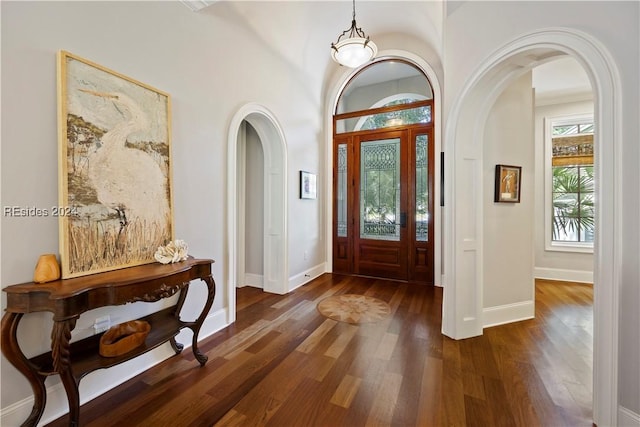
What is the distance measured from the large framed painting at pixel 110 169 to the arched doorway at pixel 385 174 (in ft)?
10.9

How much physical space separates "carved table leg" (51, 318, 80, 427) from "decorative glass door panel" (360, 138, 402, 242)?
4113mm

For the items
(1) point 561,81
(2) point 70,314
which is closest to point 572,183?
(1) point 561,81

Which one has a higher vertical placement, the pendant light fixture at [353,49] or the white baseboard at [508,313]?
the pendant light fixture at [353,49]

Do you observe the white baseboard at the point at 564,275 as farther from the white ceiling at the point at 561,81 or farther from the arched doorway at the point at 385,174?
the white ceiling at the point at 561,81

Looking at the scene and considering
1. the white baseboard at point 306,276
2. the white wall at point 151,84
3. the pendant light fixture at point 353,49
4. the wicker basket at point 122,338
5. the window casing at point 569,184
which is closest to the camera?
the white wall at point 151,84

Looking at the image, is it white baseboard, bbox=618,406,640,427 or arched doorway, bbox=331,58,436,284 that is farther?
arched doorway, bbox=331,58,436,284

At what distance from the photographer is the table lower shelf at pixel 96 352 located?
1.44 metres

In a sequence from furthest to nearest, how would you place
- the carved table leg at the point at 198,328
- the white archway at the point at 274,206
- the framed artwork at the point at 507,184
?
the white archway at the point at 274,206
the framed artwork at the point at 507,184
the carved table leg at the point at 198,328

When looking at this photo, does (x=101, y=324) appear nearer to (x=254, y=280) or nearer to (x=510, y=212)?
(x=254, y=280)

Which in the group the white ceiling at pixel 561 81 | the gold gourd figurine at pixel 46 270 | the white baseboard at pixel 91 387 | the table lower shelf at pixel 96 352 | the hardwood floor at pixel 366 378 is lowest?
the hardwood floor at pixel 366 378

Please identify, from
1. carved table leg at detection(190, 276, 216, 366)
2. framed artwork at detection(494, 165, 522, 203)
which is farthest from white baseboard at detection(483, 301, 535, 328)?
carved table leg at detection(190, 276, 216, 366)

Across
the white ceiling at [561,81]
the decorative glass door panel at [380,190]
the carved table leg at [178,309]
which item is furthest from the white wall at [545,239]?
the carved table leg at [178,309]

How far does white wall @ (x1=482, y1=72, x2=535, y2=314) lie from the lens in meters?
2.74

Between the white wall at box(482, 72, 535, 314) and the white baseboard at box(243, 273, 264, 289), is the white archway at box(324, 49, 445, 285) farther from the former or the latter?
the white baseboard at box(243, 273, 264, 289)
